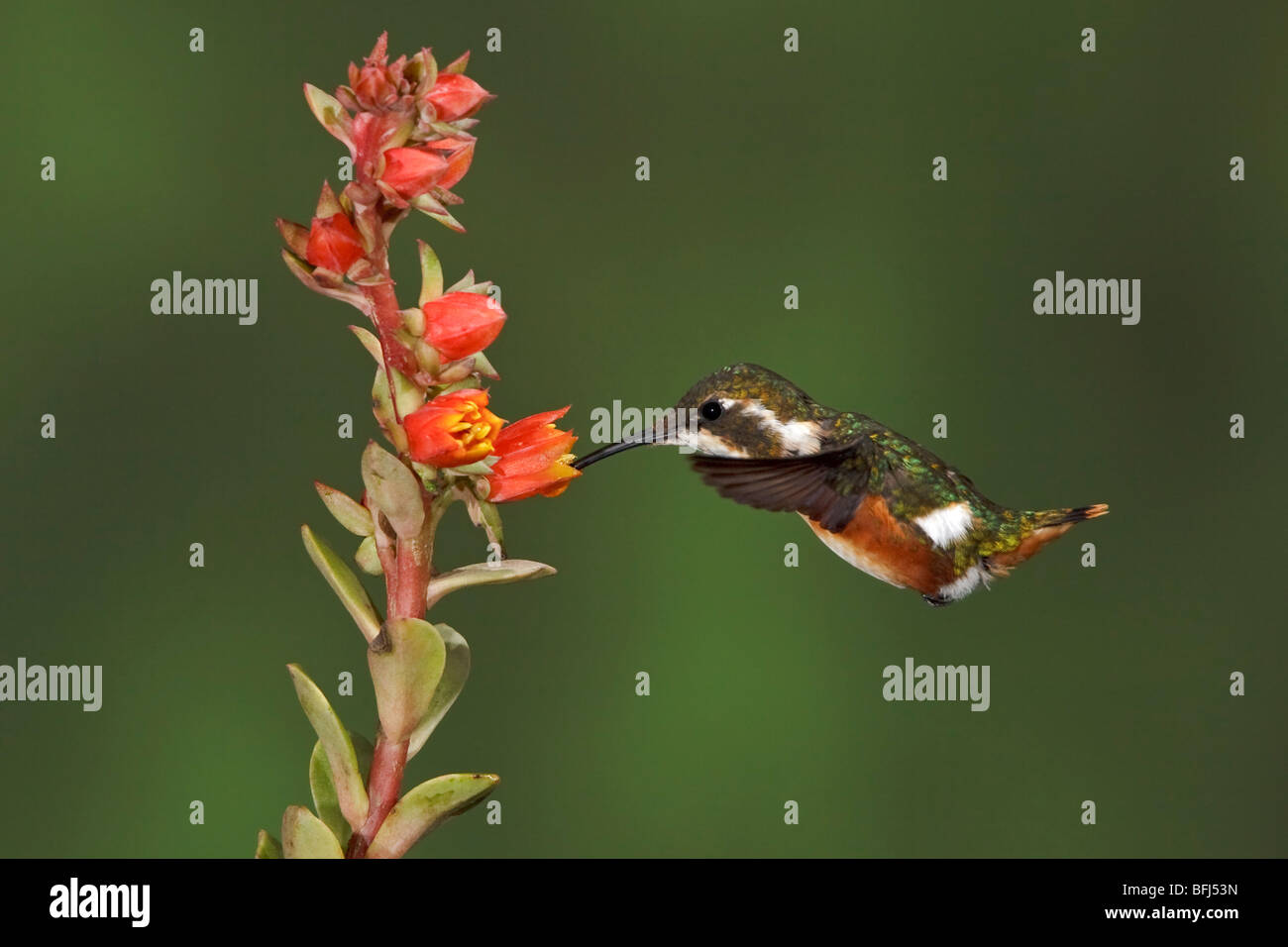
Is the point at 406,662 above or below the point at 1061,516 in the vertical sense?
below

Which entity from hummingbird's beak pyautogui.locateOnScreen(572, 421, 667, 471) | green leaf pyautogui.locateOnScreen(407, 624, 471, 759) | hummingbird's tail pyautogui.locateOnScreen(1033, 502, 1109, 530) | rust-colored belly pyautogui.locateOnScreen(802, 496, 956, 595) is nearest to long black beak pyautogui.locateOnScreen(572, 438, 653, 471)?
hummingbird's beak pyautogui.locateOnScreen(572, 421, 667, 471)

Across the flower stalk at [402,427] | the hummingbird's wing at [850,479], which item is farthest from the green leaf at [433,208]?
the hummingbird's wing at [850,479]

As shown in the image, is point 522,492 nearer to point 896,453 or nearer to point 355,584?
point 355,584

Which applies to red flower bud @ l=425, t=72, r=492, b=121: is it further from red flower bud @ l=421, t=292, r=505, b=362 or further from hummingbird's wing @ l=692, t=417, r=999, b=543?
hummingbird's wing @ l=692, t=417, r=999, b=543

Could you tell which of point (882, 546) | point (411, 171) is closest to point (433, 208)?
point (411, 171)

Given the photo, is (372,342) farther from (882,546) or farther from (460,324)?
(882,546)
